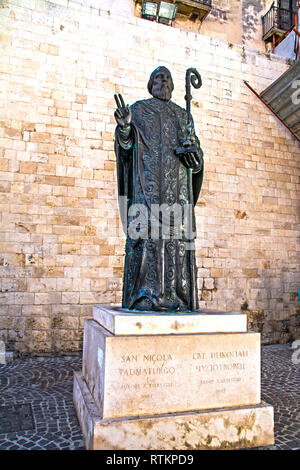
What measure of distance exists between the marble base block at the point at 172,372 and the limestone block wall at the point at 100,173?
12.4ft

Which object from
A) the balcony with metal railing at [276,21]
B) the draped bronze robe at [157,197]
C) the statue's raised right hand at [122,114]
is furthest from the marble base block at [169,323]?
the balcony with metal railing at [276,21]

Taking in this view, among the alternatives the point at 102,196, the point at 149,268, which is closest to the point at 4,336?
the point at 102,196

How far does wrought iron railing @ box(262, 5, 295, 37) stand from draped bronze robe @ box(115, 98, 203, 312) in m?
11.6

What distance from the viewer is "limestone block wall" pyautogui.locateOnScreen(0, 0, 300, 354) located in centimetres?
578

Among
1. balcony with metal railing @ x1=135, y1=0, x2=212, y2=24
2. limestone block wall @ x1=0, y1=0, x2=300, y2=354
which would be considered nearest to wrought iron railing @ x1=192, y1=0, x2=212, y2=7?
balcony with metal railing @ x1=135, y1=0, x2=212, y2=24

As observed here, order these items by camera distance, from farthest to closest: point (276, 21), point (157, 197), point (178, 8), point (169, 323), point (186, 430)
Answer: point (276, 21)
point (178, 8)
point (157, 197)
point (169, 323)
point (186, 430)

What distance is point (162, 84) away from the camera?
3000mm

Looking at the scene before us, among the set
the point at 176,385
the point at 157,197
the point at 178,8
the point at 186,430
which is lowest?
the point at 186,430

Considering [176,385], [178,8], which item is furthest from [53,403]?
[178,8]

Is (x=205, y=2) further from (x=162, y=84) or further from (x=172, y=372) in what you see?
(x=172, y=372)

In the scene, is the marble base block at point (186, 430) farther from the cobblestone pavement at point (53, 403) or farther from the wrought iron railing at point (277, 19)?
the wrought iron railing at point (277, 19)

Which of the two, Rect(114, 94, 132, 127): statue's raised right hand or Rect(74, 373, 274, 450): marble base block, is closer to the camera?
Rect(74, 373, 274, 450): marble base block

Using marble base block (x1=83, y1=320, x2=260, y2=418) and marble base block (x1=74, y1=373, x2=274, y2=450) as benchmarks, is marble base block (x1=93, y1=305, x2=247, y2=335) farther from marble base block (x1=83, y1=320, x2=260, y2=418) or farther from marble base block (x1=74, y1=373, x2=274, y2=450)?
marble base block (x1=74, y1=373, x2=274, y2=450)

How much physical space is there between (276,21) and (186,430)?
13751mm
